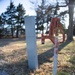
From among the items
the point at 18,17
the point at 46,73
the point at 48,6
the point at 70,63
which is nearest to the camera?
the point at 46,73

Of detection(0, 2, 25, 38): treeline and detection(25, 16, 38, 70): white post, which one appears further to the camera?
detection(0, 2, 25, 38): treeline

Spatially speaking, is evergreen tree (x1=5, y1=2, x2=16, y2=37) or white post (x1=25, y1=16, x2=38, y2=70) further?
evergreen tree (x1=5, y1=2, x2=16, y2=37)

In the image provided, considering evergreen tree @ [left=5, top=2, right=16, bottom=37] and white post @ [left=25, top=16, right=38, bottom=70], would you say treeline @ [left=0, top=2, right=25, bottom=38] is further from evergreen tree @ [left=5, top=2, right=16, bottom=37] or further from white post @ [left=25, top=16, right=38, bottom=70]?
white post @ [left=25, top=16, right=38, bottom=70]

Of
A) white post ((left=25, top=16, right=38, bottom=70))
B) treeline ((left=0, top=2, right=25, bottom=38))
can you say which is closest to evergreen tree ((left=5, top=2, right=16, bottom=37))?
treeline ((left=0, top=2, right=25, bottom=38))

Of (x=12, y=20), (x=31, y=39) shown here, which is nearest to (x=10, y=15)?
(x=12, y=20)

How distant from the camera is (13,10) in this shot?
25891 millimetres

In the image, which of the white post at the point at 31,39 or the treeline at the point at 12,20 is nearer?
the white post at the point at 31,39

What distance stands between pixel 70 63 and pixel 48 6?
41.1 ft

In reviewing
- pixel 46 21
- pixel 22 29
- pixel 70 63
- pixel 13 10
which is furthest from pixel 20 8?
pixel 70 63

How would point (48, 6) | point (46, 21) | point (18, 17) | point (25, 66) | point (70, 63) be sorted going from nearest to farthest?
1. point (25, 66)
2. point (70, 63)
3. point (48, 6)
4. point (18, 17)
5. point (46, 21)

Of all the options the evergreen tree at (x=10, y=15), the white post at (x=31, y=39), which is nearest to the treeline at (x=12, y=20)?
the evergreen tree at (x=10, y=15)

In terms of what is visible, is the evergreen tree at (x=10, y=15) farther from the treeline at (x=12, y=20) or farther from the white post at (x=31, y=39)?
the white post at (x=31, y=39)

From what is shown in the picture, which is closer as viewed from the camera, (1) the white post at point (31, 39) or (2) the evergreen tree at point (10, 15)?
(1) the white post at point (31, 39)

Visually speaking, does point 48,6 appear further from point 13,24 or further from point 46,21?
point 46,21
